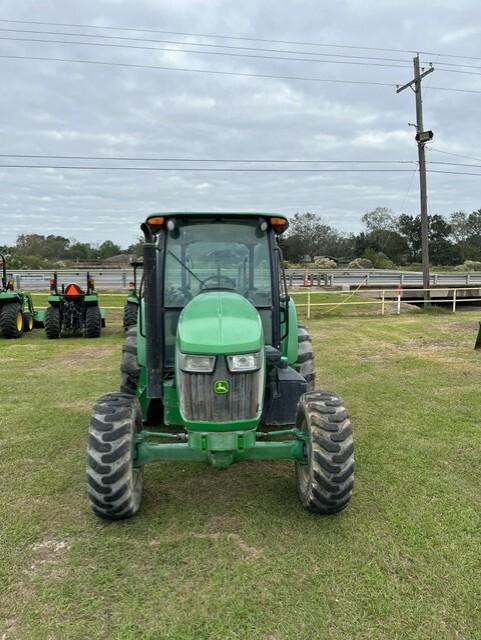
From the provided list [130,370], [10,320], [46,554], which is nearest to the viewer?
[46,554]

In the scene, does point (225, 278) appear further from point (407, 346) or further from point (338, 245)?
point (338, 245)

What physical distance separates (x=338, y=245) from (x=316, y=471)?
74.0 meters

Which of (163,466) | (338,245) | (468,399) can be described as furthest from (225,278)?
(338,245)

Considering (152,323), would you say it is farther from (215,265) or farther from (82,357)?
(82,357)

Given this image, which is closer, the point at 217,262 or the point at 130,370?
the point at 217,262

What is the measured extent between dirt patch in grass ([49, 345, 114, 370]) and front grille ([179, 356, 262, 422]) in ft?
19.4

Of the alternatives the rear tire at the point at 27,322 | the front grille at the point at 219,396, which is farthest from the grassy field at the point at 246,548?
the rear tire at the point at 27,322

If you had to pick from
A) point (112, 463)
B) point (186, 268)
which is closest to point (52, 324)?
point (186, 268)

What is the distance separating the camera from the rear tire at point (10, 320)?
38.1 feet

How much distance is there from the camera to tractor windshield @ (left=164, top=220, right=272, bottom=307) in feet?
14.2

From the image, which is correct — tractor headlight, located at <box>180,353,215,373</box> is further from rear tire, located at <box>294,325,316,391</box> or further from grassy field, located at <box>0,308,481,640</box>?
rear tire, located at <box>294,325,316,391</box>

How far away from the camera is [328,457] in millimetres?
3293

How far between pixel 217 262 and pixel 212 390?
149 centimetres

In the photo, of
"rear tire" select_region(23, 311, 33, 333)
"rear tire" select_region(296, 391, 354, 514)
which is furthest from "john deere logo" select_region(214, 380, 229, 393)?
"rear tire" select_region(23, 311, 33, 333)
